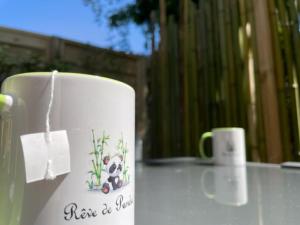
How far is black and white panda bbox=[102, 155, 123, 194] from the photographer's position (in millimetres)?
239

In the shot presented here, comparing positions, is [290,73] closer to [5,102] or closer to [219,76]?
[219,76]

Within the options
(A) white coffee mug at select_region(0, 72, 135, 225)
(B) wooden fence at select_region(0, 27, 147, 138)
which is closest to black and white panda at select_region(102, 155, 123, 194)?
(A) white coffee mug at select_region(0, 72, 135, 225)

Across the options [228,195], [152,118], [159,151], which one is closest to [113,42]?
[152,118]

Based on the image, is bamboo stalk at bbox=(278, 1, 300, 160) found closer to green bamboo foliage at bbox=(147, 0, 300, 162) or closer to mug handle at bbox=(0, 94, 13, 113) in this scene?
green bamboo foliage at bbox=(147, 0, 300, 162)

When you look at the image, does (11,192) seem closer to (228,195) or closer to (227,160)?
(228,195)

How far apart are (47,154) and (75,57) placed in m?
2.14

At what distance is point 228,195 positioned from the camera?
49cm

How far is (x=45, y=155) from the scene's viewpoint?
0.71ft

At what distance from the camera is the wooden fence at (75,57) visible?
189 centimetres

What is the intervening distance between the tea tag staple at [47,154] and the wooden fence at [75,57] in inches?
60.6

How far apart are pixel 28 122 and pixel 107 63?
2197 millimetres

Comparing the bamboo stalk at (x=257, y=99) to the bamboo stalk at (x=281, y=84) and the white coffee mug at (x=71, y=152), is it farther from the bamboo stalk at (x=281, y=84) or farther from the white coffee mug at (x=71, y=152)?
the white coffee mug at (x=71, y=152)

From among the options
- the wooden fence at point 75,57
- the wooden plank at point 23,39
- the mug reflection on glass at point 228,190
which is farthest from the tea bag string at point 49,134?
the wooden plank at point 23,39

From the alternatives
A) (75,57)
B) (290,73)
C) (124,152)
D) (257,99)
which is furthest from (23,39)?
(124,152)
